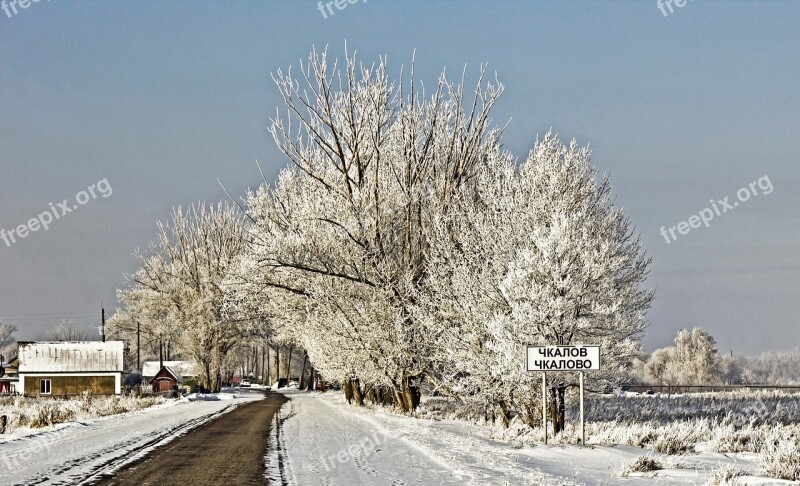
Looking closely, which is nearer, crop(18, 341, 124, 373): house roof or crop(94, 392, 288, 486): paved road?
crop(94, 392, 288, 486): paved road

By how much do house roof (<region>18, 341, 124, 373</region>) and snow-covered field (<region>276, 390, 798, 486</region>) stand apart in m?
57.6

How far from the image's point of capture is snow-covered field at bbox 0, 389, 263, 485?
1426cm

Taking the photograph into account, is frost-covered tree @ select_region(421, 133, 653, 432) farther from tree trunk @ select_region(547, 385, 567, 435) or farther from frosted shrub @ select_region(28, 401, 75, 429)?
frosted shrub @ select_region(28, 401, 75, 429)

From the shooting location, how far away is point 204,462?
16.0 m

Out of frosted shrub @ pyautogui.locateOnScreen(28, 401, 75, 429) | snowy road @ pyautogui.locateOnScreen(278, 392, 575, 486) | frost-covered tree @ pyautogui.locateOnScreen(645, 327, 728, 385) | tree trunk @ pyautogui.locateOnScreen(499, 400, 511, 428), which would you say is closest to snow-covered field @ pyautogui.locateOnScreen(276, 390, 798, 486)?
snowy road @ pyautogui.locateOnScreen(278, 392, 575, 486)

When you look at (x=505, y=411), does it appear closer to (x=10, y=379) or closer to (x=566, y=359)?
(x=566, y=359)

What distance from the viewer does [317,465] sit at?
1534cm

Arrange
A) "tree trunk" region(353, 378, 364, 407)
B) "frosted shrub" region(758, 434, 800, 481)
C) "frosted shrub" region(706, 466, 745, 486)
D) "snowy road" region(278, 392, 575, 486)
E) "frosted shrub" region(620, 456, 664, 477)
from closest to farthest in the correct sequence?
"frosted shrub" region(706, 466, 745, 486) < "snowy road" region(278, 392, 575, 486) < "frosted shrub" region(758, 434, 800, 481) < "frosted shrub" region(620, 456, 664, 477) < "tree trunk" region(353, 378, 364, 407)

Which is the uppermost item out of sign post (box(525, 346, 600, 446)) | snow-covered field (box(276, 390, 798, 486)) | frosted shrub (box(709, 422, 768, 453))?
sign post (box(525, 346, 600, 446))

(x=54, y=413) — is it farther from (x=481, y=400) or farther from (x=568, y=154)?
(x=568, y=154)

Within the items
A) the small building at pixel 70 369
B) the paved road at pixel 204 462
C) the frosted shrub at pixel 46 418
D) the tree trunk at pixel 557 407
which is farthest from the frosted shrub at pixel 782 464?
the small building at pixel 70 369

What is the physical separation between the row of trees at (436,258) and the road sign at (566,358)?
93.6 inches

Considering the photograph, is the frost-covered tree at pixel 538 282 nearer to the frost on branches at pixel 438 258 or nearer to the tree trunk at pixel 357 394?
the frost on branches at pixel 438 258

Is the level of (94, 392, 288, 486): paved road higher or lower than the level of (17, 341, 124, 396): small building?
higher
